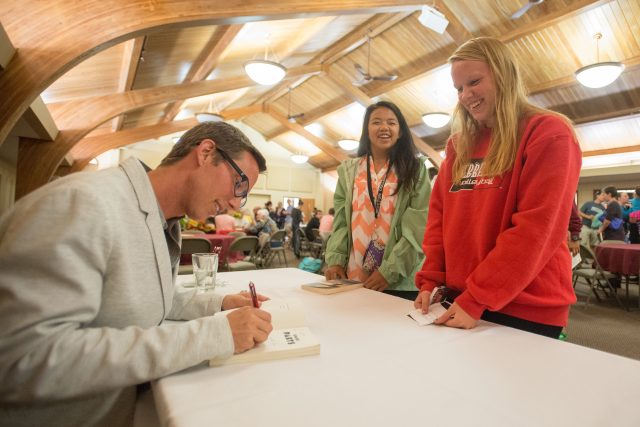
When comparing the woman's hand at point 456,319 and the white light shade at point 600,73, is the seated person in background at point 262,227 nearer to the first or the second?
the white light shade at point 600,73

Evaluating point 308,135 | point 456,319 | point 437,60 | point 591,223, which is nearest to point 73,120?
point 456,319

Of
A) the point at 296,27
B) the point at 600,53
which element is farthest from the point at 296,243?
the point at 600,53

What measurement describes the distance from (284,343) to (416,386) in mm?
272

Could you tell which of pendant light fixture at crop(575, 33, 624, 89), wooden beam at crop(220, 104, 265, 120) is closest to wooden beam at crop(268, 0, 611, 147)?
pendant light fixture at crop(575, 33, 624, 89)

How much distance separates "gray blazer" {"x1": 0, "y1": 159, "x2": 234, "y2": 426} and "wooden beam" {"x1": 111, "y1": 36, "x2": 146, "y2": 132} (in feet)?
13.9

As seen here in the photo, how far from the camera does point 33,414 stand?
0.59 metres

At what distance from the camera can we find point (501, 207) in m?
1.00

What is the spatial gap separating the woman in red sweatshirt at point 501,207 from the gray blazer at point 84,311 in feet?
2.25

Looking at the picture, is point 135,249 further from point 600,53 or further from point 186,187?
point 600,53

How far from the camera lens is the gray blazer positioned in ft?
1.66

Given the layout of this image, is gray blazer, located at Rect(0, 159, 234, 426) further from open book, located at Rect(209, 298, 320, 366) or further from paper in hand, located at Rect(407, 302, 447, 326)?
paper in hand, located at Rect(407, 302, 447, 326)

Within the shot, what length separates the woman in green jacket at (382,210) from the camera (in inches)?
56.8

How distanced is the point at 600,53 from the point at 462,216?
21.8 feet

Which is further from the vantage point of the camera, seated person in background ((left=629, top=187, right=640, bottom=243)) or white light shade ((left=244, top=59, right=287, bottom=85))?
white light shade ((left=244, top=59, right=287, bottom=85))
